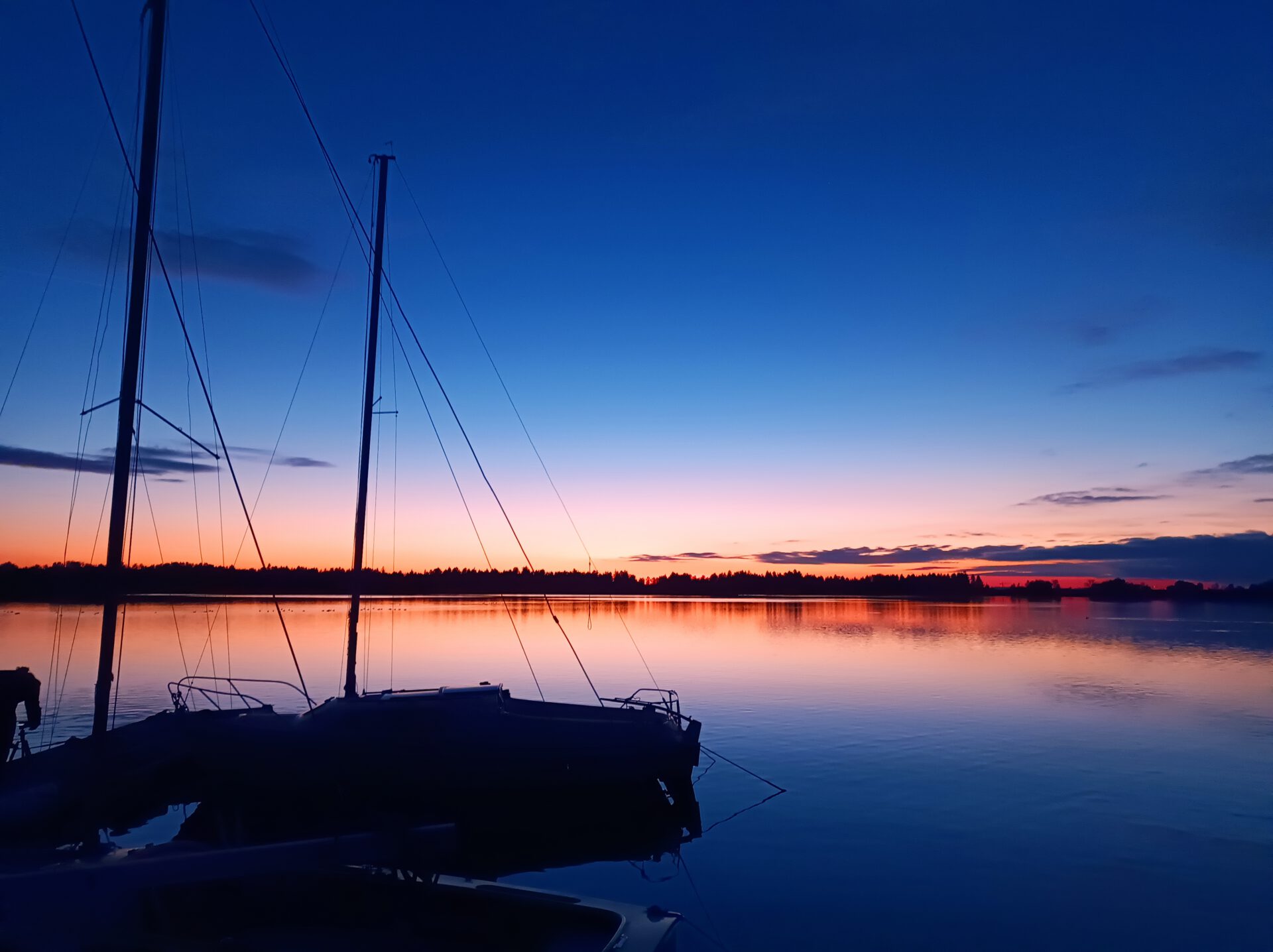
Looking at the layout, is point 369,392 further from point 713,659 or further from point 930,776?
point 713,659

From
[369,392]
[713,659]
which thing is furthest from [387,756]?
[713,659]

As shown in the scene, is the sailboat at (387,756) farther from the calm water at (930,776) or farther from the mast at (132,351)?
the mast at (132,351)

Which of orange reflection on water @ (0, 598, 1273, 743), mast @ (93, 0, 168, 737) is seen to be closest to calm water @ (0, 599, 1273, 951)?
orange reflection on water @ (0, 598, 1273, 743)

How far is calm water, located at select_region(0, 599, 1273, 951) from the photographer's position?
14.7 m

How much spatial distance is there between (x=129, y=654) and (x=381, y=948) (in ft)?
174

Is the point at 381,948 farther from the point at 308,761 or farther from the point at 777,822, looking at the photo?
the point at 777,822

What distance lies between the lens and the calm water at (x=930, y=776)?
1466 cm

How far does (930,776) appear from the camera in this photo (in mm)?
24625

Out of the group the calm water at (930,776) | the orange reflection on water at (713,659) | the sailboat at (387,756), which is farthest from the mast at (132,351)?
the orange reflection on water at (713,659)

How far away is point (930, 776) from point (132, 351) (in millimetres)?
23010

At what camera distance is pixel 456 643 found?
65625 mm

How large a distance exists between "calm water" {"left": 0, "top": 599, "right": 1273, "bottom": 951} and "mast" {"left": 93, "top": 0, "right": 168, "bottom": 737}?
30.3 feet

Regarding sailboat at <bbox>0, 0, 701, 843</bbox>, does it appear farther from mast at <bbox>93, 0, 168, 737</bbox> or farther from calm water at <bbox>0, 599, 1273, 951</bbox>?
mast at <bbox>93, 0, 168, 737</bbox>

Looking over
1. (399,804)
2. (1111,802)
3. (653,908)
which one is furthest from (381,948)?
(1111,802)
